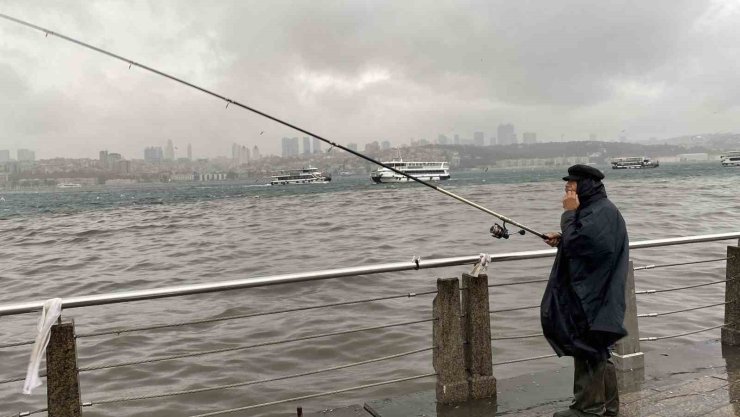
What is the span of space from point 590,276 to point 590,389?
2.57 ft

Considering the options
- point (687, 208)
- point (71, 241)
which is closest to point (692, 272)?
point (687, 208)

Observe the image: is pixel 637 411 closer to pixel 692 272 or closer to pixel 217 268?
pixel 692 272

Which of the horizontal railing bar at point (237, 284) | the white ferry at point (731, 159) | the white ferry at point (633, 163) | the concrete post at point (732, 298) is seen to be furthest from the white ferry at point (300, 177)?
the horizontal railing bar at point (237, 284)

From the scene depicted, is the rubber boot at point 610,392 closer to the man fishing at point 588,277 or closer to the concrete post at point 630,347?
the man fishing at point 588,277

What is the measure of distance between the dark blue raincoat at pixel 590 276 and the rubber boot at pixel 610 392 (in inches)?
11.0

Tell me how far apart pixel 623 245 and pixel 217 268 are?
1988 cm

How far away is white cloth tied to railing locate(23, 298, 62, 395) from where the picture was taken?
3.04m

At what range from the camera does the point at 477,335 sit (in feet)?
13.6

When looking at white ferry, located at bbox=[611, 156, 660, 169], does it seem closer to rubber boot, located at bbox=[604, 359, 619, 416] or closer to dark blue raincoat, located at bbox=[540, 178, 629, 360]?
rubber boot, located at bbox=[604, 359, 619, 416]

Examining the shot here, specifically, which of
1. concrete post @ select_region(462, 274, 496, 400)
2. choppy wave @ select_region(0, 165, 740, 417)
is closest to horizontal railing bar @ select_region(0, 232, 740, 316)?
concrete post @ select_region(462, 274, 496, 400)

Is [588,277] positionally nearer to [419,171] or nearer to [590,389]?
[590,389]

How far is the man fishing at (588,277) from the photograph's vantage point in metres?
3.40

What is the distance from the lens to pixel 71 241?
114ft

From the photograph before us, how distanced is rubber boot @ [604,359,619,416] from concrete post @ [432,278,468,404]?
35.9 inches
